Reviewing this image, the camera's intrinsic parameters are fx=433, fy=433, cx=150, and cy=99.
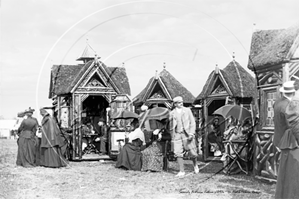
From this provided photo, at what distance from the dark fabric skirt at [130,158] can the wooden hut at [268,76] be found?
3211mm

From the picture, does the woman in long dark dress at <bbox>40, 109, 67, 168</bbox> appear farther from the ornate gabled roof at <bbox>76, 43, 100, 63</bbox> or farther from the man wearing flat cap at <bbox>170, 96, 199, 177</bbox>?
the ornate gabled roof at <bbox>76, 43, 100, 63</bbox>

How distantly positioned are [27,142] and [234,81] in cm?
621

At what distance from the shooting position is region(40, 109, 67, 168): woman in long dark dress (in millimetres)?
12086

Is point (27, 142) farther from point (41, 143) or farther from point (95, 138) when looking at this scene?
point (95, 138)

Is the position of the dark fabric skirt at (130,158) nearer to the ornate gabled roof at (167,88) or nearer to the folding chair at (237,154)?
the folding chair at (237,154)

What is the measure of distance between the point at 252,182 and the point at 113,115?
5635 millimetres

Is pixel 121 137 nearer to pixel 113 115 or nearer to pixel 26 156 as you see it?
pixel 113 115

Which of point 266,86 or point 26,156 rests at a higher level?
point 266,86

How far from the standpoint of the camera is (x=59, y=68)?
1496cm

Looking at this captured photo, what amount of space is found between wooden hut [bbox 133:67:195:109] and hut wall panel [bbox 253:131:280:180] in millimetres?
5507

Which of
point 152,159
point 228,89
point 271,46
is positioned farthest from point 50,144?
point 271,46

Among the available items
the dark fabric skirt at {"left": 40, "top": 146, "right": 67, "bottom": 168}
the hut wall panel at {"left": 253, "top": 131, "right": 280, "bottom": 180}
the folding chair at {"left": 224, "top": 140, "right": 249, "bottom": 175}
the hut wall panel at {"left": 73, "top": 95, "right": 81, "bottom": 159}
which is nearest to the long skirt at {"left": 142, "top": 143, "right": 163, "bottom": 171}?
the folding chair at {"left": 224, "top": 140, "right": 249, "bottom": 175}

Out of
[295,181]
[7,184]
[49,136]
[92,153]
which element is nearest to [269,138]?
[295,181]

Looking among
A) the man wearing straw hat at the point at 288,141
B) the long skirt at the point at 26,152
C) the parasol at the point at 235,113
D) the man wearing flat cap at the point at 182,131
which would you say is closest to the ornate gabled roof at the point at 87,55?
the long skirt at the point at 26,152
